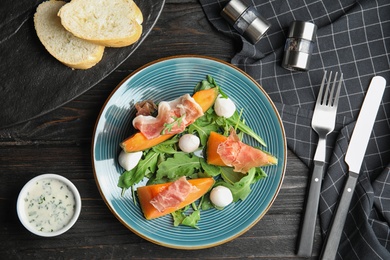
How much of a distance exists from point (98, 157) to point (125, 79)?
1.11ft

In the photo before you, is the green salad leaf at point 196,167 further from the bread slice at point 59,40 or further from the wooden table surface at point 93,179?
the bread slice at point 59,40

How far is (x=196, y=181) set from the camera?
2.14m

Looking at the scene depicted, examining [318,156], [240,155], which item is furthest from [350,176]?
[240,155]

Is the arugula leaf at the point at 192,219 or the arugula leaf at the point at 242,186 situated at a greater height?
the arugula leaf at the point at 242,186

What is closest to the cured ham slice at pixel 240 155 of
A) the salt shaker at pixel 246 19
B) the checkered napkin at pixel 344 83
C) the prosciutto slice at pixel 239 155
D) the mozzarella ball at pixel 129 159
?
the prosciutto slice at pixel 239 155

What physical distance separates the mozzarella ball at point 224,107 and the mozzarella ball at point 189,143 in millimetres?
142

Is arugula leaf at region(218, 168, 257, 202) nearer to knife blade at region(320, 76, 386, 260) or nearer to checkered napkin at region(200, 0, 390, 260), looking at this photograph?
checkered napkin at region(200, 0, 390, 260)

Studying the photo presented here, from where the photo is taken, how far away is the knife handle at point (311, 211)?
7.33ft

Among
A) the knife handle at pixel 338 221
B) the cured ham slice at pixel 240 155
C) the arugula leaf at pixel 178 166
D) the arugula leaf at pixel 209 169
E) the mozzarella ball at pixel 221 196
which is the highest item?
the cured ham slice at pixel 240 155

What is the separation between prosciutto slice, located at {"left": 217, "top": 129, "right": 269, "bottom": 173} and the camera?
82.0 inches

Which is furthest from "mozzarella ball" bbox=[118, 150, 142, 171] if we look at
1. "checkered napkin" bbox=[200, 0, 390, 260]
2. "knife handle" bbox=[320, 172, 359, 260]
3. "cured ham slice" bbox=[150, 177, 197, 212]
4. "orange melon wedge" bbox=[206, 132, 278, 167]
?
"knife handle" bbox=[320, 172, 359, 260]

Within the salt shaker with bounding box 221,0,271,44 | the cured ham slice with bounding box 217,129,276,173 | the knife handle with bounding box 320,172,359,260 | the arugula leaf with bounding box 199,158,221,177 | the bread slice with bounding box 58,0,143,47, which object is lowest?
the knife handle with bounding box 320,172,359,260

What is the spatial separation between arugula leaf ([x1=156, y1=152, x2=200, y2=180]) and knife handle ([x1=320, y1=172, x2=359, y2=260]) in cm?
63

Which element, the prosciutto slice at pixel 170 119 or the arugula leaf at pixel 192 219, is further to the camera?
the arugula leaf at pixel 192 219
